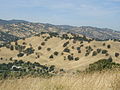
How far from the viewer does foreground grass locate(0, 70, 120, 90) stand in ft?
24.4

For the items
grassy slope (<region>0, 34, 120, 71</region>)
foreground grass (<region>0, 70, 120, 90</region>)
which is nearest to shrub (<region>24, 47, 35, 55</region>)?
grassy slope (<region>0, 34, 120, 71</region>)

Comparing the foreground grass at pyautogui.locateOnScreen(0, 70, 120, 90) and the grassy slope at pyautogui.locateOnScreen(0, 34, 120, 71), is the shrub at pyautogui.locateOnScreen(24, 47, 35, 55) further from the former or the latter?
the foreground grass at pyautogui.locateOnScreen(0, 70, 120, 90)

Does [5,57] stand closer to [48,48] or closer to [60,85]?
[48,48]

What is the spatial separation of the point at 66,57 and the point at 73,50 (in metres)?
10.6

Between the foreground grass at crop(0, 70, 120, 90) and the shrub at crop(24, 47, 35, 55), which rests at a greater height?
the foreground grass at crop(0, 70, 120, 90)

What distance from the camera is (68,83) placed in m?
7.83

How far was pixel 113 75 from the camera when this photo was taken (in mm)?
8305

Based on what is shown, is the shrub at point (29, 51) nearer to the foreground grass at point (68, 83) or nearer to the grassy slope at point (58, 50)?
the grassy slope at point (58, 50)

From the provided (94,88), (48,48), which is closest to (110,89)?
(94,88)

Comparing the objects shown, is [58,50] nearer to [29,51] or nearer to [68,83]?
[29,51]

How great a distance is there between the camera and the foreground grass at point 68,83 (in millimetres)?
7425

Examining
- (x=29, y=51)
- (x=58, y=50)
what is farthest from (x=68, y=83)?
(x=29, y=51)

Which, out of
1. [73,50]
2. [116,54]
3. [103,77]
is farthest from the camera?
[73,50]

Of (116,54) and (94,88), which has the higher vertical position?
(94,88)
